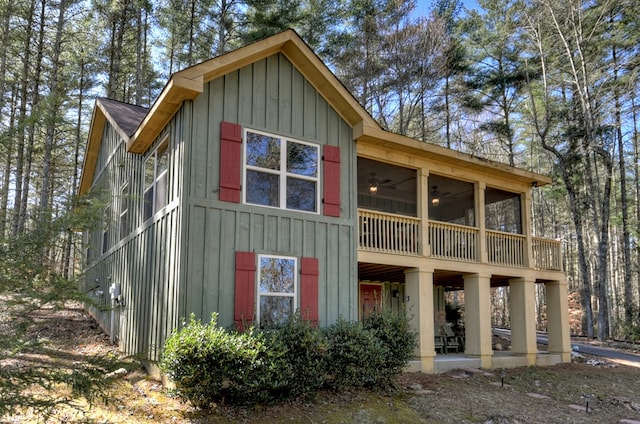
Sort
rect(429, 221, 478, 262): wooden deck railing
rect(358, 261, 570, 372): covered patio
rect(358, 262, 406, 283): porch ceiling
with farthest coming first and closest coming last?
1. rect(429, 221, 478, 262): wooden deck railing
2. rect(358, 262, 406, 283): porch ceiling
3. rect(358, 261, 570, 372): covered patio

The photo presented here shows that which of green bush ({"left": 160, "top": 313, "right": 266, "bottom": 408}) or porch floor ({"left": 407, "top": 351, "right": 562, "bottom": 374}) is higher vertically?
green bush ({"left": 160, "top": 313, "right": 266, "bottom": 408})

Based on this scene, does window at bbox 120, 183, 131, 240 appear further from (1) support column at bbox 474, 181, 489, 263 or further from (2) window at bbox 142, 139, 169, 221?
(1) support column at bbox 474, 181, 489, 263

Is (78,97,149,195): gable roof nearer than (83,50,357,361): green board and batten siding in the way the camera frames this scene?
No

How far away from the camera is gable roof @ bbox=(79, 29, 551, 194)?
850 cm

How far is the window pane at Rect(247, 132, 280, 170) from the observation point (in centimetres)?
925

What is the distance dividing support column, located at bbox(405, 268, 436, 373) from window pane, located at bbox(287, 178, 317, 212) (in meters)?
3.51

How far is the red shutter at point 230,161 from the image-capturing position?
873 cm

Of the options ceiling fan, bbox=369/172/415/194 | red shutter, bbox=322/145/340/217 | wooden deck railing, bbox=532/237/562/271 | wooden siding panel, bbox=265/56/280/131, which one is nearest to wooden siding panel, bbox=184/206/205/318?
wooden siding panel, bbox=265/56/280/131

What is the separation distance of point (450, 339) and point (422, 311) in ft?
12.6

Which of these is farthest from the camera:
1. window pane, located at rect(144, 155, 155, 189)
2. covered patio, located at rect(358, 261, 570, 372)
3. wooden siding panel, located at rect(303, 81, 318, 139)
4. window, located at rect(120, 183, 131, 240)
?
window, located at rect(120, 183, 131, 240)

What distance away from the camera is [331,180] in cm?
1005

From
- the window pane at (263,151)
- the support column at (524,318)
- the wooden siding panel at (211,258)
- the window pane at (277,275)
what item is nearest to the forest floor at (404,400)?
the support column at (524,318)

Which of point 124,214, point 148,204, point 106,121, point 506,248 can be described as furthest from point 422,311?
point 106,121

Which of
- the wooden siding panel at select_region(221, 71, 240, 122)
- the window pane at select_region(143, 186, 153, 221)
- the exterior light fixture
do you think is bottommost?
the window pane at select_region(143, 186, 153, 221)
